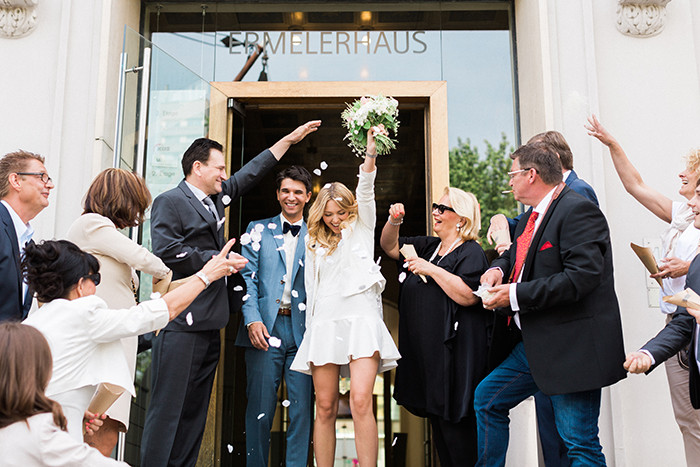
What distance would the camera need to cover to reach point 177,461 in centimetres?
451

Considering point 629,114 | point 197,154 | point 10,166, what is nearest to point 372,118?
point 197,154

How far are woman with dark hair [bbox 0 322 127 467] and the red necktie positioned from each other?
2.52 m

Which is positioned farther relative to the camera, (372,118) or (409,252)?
(372,118)

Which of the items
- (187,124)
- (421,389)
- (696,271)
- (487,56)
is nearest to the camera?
(696,271)

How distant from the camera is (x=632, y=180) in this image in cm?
488

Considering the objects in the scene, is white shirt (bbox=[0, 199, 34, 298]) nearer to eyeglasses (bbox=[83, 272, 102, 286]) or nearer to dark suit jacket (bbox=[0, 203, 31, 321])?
dark suit jacket (bbox=[0, 203, 31, 321])

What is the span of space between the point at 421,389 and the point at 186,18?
12.8 feet

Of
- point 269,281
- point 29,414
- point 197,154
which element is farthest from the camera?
point 269,281

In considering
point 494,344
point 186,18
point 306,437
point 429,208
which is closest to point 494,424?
point 494,344

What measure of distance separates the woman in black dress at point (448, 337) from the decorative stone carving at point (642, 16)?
79.4 inches

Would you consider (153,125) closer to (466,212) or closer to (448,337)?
(466,212)

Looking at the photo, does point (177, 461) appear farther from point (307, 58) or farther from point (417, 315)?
point (307, 58)

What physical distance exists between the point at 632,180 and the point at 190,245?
9.41 ft

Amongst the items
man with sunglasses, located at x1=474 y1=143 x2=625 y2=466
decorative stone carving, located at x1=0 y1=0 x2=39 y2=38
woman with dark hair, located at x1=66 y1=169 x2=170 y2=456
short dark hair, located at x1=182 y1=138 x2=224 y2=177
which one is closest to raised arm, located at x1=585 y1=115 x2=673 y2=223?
man with sunglasses, located at x1=474 y1=143 x2=625 y2=466
